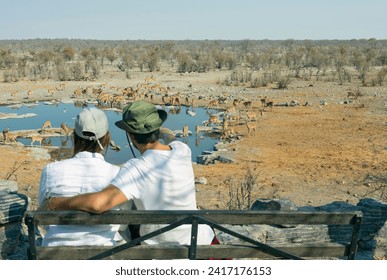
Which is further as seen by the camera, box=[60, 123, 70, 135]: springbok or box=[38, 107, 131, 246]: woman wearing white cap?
box=[60, 123, 70, 135]: springbok

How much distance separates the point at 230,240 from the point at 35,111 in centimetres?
1761

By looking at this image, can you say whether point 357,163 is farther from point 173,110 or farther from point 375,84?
point 375,84

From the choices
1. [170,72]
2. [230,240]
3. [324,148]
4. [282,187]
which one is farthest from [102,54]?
[230,240]

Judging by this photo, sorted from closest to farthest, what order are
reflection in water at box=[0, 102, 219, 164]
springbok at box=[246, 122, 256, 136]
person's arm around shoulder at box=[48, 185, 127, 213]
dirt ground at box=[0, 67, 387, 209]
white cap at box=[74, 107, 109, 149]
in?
person's arm around shoulder at box=[48, 185, 127, 213]
white cap at box=[74, 107, 109, 149]
dirt ground at box=[0, 67, 387, 209]
reflection in water at box=[0, 102, 219, 164]
springbok at box=[246, 122, 256, 136]

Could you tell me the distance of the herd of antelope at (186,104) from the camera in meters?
15.4

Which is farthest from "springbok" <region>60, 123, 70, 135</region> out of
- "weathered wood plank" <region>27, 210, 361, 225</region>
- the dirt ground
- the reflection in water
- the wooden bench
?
"weathered wood plank" <region>27, 210, 361, 225</region>

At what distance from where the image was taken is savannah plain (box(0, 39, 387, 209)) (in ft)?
31.6

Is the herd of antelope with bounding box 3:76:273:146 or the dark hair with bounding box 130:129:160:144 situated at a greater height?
the dark hair with bounding box 130:129:160:144

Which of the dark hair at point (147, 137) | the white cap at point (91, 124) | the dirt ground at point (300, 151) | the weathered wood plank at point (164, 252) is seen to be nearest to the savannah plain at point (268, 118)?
the dirt ground at point (300, 151)

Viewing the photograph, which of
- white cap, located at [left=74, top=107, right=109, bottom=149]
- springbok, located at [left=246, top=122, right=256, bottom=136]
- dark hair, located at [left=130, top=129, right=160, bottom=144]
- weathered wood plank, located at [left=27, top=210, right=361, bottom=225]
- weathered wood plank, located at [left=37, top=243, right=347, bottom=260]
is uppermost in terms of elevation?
white cap, located at [left=74, top=107, right=109, bottom=149]

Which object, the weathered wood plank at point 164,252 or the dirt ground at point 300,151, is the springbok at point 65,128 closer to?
the dirt ground at point 300,151

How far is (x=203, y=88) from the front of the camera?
84.7 ft

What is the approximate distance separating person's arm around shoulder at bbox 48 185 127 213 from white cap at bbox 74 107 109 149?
415 mm

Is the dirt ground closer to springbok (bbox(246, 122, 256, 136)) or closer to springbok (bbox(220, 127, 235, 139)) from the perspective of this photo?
springbok (bbox(246, 122, 256, 136))
